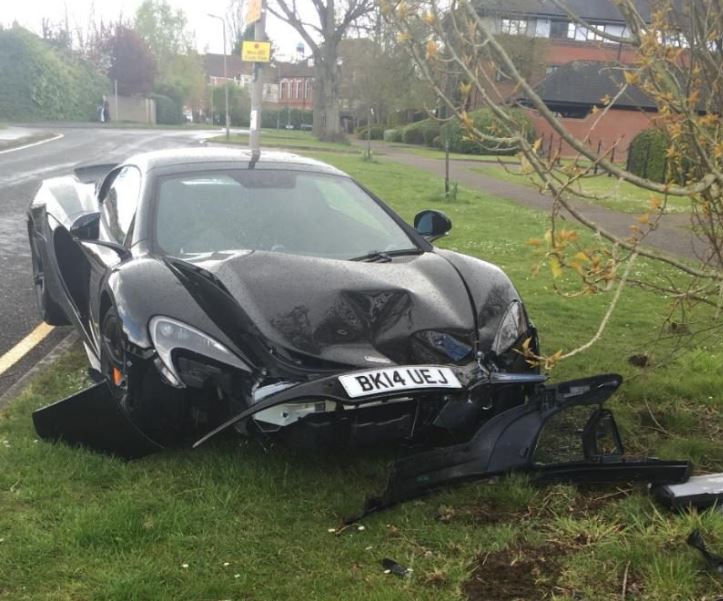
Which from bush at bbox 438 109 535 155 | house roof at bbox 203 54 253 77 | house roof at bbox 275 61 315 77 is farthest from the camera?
house roof at bbox 203 54 253 77

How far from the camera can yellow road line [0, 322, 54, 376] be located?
4.86 meters

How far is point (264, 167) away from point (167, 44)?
8655cm

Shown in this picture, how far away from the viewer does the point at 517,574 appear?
2.63 metres

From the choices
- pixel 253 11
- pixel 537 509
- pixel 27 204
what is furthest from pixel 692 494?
pixel 253 11

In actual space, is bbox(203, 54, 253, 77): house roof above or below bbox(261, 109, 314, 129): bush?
above

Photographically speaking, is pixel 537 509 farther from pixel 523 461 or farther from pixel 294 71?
pixel 294 71

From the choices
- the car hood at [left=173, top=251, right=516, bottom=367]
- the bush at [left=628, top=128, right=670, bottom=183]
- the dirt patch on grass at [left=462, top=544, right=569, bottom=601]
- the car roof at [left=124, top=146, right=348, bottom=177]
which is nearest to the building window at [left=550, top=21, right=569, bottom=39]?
the bush at [left=628, top=128, right=670, bottom=183]

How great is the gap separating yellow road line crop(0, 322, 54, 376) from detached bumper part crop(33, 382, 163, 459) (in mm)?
1455

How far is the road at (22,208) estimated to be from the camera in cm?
561

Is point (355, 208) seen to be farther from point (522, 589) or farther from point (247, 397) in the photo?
point (522, 589)

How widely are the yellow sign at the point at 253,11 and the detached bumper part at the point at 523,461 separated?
40.0 ft

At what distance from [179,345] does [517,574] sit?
159cm

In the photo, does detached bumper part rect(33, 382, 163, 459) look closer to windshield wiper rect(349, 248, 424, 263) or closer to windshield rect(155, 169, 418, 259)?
windshield rect(155, 169, 418, 259)

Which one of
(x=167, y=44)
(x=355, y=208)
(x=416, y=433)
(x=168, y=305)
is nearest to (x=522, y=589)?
(x=416, y=433)
